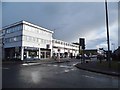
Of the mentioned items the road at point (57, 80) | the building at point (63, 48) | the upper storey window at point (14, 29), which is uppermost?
the upper storey window at point (14, 29)

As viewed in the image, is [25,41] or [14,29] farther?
[14,29]

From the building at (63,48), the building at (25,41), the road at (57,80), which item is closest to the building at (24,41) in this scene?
the building at (25,41)

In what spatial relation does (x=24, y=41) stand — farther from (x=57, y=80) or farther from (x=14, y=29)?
(x=57, y=80)

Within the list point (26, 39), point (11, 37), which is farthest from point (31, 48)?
point (11, 37)

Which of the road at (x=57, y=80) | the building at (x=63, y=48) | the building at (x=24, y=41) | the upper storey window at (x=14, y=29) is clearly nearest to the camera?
the road at (x=57, y=80)

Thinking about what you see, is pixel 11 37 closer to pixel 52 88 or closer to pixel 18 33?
pixel 18 33

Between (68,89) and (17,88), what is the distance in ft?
7.61

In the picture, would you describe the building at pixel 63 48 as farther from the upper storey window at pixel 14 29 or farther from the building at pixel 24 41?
the upper storey window at pixel 14 29

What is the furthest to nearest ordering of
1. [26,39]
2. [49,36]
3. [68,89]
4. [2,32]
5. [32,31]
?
[49,36]
[2,32]
[32,31]
[26,39]
[68,89]

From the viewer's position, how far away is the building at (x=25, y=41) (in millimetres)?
61375

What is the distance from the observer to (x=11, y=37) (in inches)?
2601

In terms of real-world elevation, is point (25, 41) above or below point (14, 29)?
below

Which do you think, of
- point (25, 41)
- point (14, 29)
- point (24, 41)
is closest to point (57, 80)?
point (24, 41)

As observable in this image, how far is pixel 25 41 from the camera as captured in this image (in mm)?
62062
